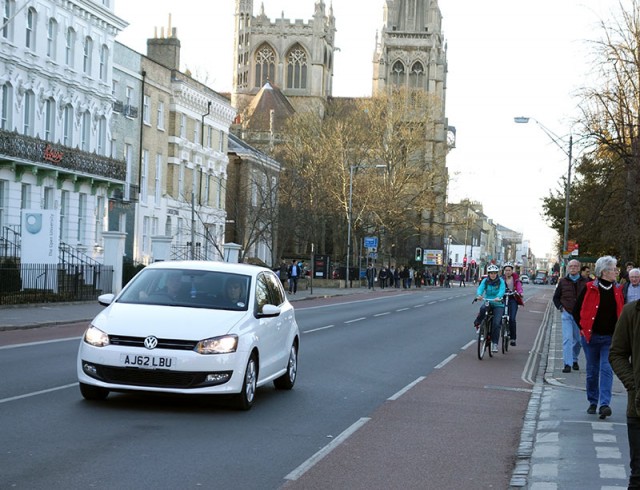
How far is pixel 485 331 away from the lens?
21172 millimetres

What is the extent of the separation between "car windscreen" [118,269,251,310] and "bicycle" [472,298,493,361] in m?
9.00

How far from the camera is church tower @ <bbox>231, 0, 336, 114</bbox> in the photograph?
132875mm

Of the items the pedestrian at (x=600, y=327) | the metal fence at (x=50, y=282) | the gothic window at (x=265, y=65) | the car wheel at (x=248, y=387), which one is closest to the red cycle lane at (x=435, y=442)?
the pedestrian at (x=600, y=327)

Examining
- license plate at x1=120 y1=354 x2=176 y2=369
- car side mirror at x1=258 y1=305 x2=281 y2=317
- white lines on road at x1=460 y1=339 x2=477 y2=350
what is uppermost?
car side mirror at x1=258 y1=305 x2=281 y2=317

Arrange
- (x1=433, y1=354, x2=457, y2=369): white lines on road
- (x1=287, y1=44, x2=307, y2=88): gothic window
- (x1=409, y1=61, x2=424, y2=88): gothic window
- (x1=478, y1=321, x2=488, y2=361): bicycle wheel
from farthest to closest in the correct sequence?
(x1=287, y1=44, x2=307, y2=88): gothic window < (x1=409, y1=61, x2=424, y2=88): gothic window < (x1=478, y1=321, x2=488, y2=361): bicycle wheel < (x1=433, y1=354, x2=457, y2=369): white lines on road

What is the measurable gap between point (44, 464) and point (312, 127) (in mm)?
78153

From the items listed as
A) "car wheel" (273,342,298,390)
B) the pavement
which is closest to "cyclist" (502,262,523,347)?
the pavement

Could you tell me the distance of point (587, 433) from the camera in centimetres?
1084

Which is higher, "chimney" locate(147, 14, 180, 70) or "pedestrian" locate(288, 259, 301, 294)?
"chimney" locate(147, 14, 180, 70)

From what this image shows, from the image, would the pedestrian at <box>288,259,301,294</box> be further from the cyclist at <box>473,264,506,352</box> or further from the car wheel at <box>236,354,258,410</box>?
the car wheel at <box>236,354,258,410</box>

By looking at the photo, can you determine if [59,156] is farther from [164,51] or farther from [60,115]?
[164,51]

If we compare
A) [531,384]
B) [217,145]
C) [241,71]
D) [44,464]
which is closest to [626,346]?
[44,464]

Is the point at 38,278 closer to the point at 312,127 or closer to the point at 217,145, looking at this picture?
the point at 217,145

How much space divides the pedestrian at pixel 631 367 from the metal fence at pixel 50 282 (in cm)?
2674
